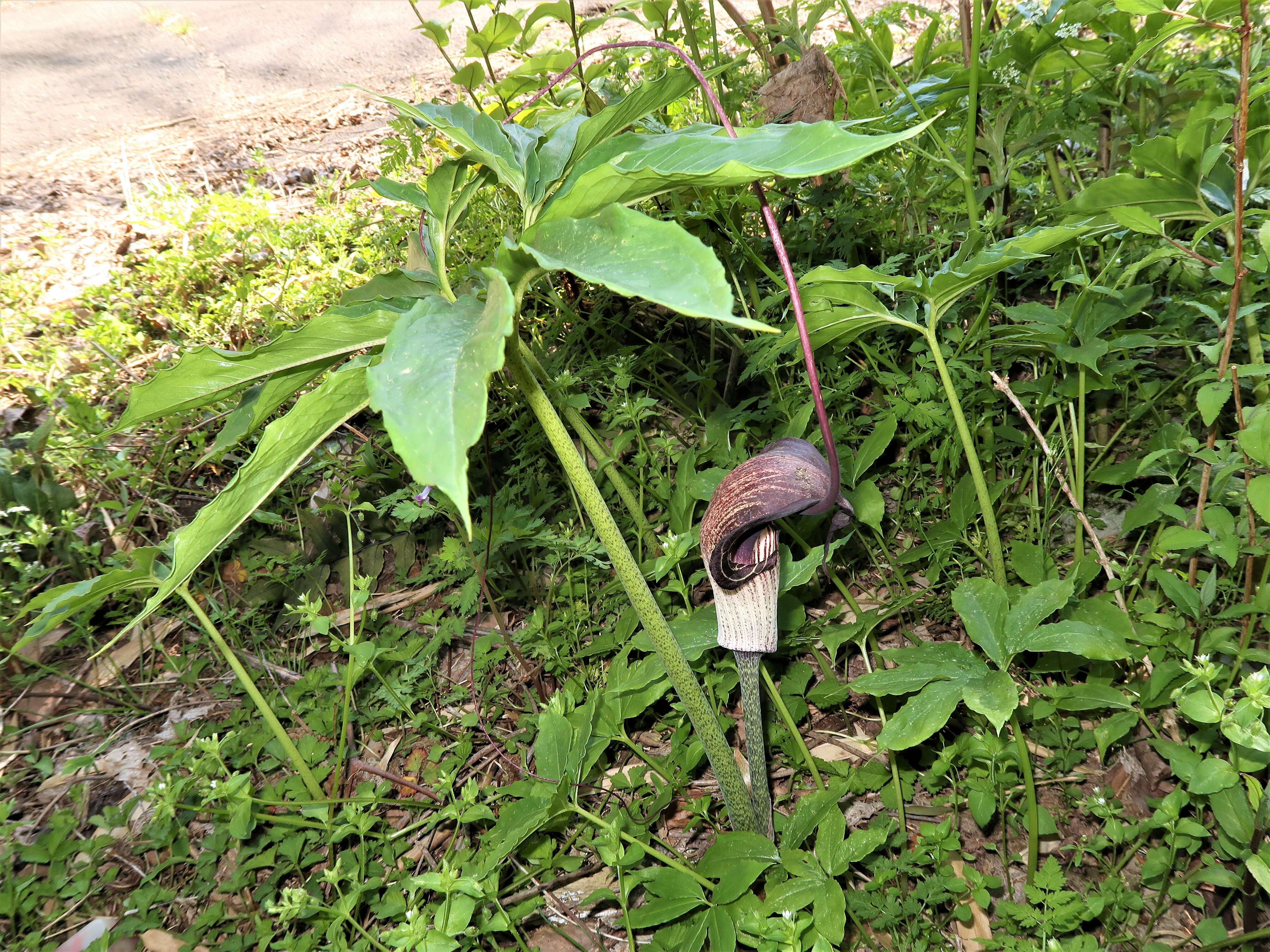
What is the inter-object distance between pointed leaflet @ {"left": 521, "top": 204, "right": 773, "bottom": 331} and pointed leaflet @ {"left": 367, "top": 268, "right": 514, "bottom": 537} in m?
0.08

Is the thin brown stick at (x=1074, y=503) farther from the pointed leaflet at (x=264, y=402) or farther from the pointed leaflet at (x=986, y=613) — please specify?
the pointed leaflet at (x=264, y=402)

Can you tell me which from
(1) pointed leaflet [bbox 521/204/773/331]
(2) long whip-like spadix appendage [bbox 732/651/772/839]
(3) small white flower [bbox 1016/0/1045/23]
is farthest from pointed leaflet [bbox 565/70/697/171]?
(3) small white flower [bbox 1016/0/1045/23]

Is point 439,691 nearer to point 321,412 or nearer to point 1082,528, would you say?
point 321,412

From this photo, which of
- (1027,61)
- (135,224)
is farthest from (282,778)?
(135,224)

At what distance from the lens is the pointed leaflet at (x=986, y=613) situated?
1.25 metres

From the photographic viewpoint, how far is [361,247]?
293 cm

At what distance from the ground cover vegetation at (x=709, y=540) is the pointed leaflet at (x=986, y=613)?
2 centimetres

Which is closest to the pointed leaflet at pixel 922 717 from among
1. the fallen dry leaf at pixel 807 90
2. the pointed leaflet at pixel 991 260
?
the pointed leaflet at pixel 991 260

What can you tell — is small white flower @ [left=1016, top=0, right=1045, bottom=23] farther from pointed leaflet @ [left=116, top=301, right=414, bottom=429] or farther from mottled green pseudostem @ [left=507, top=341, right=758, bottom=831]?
pointed leaflet @ [left=116, top=301, right=414, bottom=429]

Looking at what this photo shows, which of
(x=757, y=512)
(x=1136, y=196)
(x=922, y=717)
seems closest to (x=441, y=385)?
(x=757, y=512)

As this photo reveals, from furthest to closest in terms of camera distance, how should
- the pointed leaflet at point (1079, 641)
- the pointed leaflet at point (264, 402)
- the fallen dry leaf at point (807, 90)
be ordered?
the fallen dry leaf at point (807, 90) → the pointed leaflet at point (1079, 641) → the pointed leaflet at point (264, 402)

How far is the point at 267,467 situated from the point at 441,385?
33 centimetres

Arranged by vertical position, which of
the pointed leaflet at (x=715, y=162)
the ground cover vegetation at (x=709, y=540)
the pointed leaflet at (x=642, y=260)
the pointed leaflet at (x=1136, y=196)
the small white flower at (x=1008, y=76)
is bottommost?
the ground cover vegetation at (x=709, y=540)

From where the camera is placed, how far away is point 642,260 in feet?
2.42
